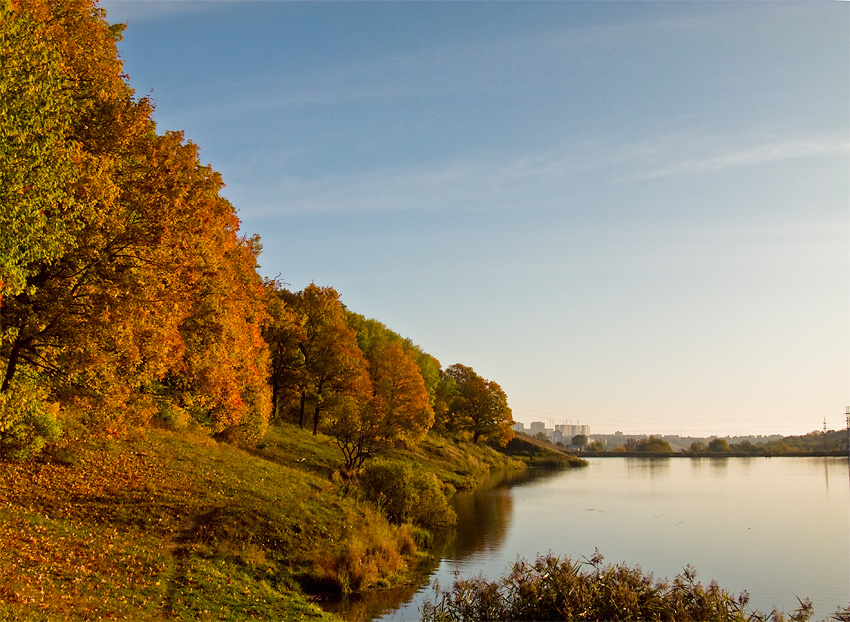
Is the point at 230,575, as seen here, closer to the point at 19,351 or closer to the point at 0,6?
the point at 19,351

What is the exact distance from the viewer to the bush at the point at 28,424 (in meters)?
17.4

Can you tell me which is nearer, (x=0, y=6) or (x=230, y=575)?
(x=0, y=6)

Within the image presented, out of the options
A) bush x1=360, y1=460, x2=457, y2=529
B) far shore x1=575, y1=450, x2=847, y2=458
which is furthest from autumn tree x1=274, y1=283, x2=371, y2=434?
far shore x1=575, y1=450, x2=847, y2=458

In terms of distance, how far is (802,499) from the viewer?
62125 mm

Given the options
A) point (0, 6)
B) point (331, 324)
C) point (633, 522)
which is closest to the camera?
point (0, 6)

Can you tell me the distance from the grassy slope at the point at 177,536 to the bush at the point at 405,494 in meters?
1.70

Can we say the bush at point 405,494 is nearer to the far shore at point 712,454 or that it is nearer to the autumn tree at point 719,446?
the far shore at point 712,454

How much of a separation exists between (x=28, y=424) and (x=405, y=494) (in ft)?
63.0

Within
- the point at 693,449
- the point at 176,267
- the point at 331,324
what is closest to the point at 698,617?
the point at 176,267

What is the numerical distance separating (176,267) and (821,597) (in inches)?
1098

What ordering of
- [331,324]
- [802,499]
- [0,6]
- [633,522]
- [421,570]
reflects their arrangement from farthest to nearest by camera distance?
[802,499] → [331,324] → [633,522] → [421,570] → [0,6]

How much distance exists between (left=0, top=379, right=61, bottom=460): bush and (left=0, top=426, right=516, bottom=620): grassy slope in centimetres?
74

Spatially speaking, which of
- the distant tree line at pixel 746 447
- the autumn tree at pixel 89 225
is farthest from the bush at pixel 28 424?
the distant tree line at pixel 746 447

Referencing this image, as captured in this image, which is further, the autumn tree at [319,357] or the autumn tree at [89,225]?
the autumn tree at [319,357]
